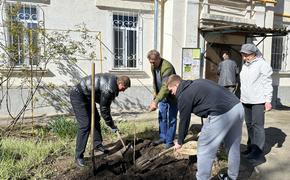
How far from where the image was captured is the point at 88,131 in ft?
14.6

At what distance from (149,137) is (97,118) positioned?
1.39m

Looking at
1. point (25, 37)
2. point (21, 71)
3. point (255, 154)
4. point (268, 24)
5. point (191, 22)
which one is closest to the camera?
point (255, 154)

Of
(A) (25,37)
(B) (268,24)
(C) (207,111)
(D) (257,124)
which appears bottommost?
(D) (257,124)

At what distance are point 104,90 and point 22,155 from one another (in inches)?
66.1

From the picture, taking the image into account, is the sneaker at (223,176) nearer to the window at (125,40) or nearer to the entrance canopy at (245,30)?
the window at (125,40)

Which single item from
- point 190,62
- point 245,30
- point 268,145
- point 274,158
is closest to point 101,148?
point 274,158

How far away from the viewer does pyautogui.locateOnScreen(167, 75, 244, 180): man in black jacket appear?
10.9ft

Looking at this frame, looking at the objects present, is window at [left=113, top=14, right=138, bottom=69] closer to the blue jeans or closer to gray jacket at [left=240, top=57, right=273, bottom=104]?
the blue jeans

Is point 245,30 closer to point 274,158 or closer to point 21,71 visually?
point 274,158

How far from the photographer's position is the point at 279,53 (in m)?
11.6

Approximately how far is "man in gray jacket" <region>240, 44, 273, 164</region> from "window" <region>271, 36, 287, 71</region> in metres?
7.45

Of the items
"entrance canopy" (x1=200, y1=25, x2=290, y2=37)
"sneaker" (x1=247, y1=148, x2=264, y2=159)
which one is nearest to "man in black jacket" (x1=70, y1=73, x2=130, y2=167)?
"sneaker" (x1=247, y1=148, x2=264, y2=159)

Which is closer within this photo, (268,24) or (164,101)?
(164,101)

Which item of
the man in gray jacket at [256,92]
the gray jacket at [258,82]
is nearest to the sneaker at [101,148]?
A: the man in gray jacket at [256,92]
